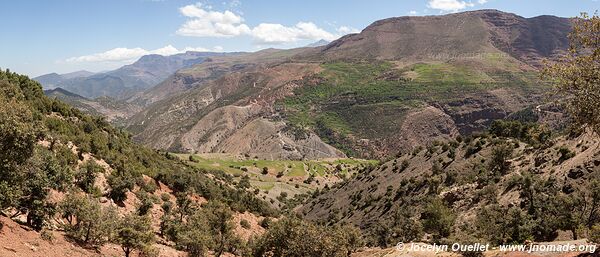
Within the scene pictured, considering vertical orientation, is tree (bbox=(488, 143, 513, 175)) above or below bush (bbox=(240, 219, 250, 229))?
above

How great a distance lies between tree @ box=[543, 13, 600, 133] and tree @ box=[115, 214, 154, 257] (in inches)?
989

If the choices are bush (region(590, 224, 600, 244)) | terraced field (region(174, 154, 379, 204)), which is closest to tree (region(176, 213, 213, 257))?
bush (region(590, 224, 600, 244))

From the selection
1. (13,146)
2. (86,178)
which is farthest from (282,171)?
(13,146)

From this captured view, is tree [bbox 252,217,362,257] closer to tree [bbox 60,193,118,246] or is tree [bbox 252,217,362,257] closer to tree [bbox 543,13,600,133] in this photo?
tree [bbox 60,193,118,246]

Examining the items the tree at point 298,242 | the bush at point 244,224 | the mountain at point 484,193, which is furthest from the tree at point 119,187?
the mountain at point 484,193

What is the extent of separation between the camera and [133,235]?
2481 cm

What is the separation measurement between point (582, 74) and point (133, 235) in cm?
2644

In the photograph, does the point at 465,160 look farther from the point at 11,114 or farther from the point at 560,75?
the point at 11,114

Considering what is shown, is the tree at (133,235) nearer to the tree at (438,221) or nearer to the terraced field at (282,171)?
the tree at (438,221)

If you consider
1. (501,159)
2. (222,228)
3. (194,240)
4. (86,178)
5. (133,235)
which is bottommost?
(222,228)

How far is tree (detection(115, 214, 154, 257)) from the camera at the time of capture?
24.7m

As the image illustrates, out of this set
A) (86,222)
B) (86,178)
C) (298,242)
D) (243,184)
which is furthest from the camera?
(243,184)

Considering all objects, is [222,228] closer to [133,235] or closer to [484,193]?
[133,235]

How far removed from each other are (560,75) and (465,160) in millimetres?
50239
